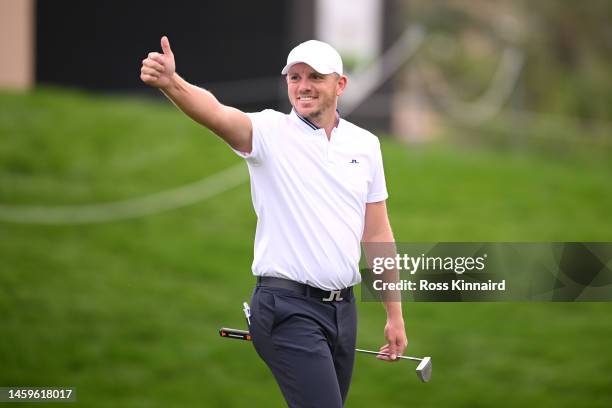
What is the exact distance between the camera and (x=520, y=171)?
13328 mm

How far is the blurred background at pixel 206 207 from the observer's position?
8453 mm

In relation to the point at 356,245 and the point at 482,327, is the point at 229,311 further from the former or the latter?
the point at 356,245

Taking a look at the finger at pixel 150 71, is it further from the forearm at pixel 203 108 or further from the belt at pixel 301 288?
the belt at pixel 301 288

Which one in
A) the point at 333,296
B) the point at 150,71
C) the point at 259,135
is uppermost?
the point at 150,71

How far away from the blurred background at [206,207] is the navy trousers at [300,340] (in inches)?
157

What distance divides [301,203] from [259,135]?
336 mm

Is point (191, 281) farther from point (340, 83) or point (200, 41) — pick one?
point (340, 83)

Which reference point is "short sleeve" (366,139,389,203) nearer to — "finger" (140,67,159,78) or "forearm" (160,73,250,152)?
"forearm" (160,73,250,152)

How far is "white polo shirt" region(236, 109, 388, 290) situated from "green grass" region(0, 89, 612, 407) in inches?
163

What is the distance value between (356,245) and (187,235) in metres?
6.29

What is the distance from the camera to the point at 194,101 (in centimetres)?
367

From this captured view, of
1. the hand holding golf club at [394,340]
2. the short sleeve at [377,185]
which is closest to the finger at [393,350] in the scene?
the hand holding golf club at [394,340]

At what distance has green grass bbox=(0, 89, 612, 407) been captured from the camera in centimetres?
831

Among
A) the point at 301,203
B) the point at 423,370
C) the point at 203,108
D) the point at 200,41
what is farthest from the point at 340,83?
the point at 200,41
